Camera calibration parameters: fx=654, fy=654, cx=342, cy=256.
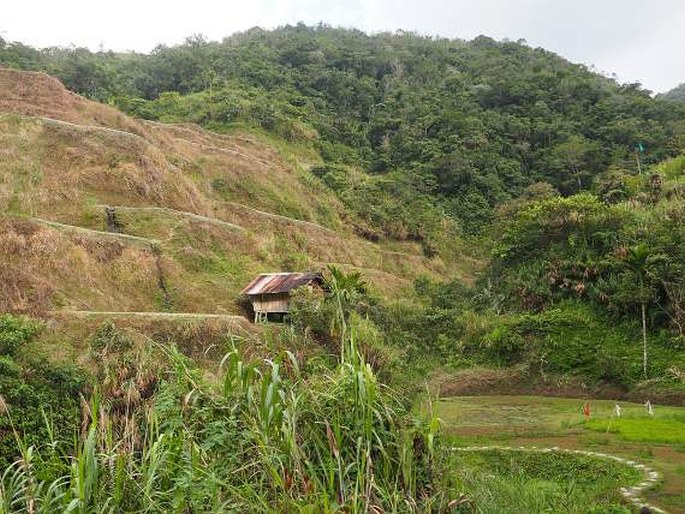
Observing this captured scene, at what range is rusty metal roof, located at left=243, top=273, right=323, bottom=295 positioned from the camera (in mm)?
26766

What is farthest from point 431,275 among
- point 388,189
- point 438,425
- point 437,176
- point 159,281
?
point 438,425

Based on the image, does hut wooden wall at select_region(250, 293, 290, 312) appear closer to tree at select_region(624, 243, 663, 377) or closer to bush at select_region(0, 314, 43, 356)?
bush at select_region(0, 314, 43, 356)

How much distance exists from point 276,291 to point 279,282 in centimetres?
78

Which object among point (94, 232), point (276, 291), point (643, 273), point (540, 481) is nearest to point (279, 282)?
point (276, 291)

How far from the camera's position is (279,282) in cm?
2739

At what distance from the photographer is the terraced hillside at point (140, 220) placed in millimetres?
23156

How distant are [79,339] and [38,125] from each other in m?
18.5

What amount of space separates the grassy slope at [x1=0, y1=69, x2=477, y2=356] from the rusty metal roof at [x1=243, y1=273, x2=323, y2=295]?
1194 mm

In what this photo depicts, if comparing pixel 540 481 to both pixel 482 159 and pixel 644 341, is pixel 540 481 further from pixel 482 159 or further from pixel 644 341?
pixel 482 159

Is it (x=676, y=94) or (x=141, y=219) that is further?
(x=676, y=94)

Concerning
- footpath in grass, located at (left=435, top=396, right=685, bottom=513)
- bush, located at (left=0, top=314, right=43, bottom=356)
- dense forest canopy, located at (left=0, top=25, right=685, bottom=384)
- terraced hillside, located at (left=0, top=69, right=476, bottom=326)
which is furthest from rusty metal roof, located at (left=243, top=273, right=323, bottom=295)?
bush, located at (left=0, top=314, right=43, bottom=356)

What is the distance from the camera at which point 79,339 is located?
726 inches

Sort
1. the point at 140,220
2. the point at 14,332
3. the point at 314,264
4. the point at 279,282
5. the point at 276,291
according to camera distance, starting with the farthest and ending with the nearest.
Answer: the point at 314,264, the point at 140,220, the point at 279,282, the point at 276,291, the point at 14,332

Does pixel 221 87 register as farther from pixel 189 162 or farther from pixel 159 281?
pixel 159 281
